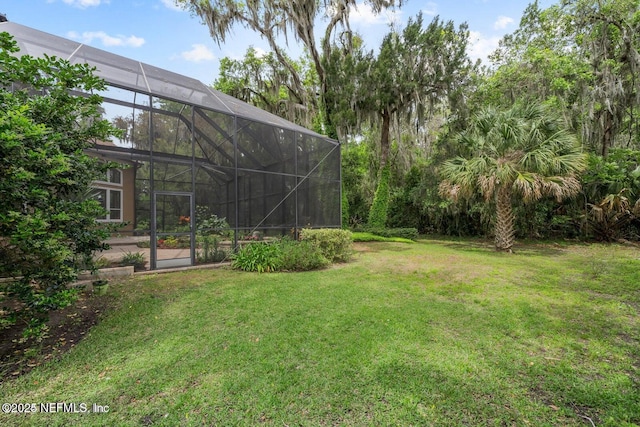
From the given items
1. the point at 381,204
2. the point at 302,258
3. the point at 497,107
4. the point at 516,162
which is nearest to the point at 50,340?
the point at 302,258

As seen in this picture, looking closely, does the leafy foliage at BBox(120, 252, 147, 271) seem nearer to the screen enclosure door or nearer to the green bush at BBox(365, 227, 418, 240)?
the screen enclosure door

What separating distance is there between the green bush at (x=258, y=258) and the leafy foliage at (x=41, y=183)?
3320mm

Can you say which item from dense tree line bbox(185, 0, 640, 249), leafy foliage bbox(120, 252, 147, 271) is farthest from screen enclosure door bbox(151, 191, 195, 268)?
dense tree line bbox(185, 0, 640, 249)

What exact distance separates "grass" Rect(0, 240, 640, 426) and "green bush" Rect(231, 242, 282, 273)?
1472mm

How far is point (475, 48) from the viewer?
1241 centimetres

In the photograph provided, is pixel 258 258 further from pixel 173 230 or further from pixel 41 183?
pixel 41 183

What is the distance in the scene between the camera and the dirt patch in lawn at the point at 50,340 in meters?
2.56

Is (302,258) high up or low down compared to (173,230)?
down

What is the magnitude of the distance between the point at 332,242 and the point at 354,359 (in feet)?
16.0

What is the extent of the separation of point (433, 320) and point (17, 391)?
13.7ft

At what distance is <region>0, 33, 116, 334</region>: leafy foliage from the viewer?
2467 millimetres

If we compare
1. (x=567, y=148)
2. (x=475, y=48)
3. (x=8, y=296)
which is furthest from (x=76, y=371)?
(x=475, y=48)

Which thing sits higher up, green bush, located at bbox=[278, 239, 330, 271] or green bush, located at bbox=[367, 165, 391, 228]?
green bush, located at bbox=[367, 165, 391, 228]

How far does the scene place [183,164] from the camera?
6828mm
